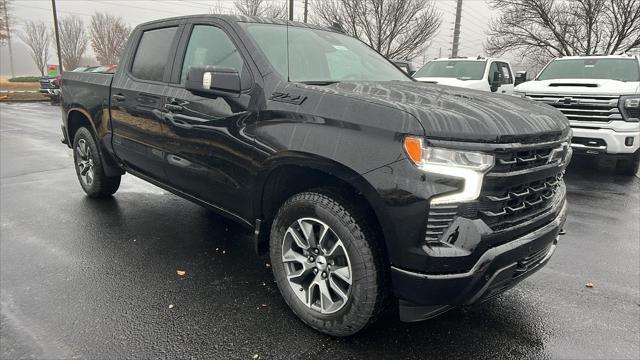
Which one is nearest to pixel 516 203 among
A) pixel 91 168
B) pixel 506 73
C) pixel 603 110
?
pixel 91 168

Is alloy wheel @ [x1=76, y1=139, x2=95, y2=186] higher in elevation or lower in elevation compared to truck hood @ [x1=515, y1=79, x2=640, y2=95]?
lower

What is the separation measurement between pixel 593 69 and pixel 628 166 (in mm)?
1940

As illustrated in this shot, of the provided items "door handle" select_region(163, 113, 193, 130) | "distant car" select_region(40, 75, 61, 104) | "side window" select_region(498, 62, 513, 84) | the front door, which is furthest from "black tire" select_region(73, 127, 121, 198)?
"distant car" select_region(40, 75, 61, 104)

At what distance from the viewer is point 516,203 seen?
2211mm

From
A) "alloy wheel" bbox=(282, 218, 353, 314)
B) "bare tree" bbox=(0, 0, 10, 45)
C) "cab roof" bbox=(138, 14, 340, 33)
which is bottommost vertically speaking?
"alloy wheel" bbox=(282, 218, 353, 314)

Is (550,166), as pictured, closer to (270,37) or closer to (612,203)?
(270,37)

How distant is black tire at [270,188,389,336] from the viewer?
2.24 meters

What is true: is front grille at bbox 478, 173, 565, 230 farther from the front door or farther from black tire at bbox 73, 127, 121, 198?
black tire at bbox 73, 127, 121, 198

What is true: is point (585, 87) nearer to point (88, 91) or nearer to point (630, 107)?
point (630, 107)

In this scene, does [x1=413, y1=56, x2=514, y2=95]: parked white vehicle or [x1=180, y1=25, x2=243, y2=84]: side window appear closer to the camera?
[x1=180, y1=25, x2=243, y2=84]: side window

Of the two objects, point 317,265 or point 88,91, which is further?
point 88,91

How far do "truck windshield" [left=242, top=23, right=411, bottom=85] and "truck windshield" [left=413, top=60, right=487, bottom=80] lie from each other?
6.99 metres

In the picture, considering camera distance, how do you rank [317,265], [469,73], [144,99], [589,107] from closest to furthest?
1. [317,265]
2. [144,99]
3. [589,107]
4. [469,73]

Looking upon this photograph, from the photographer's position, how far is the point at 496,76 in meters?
9.42
